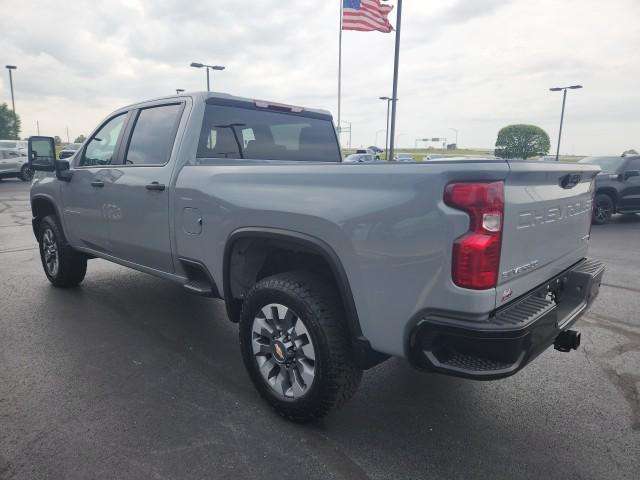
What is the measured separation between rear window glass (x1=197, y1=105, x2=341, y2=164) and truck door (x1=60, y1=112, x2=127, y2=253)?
1048 mm

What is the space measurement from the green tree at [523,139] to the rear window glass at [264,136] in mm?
75204

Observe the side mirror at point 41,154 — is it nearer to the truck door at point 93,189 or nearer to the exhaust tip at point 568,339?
the truck door at point 93,189

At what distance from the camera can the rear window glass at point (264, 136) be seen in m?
3.61

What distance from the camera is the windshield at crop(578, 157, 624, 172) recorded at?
443 inches

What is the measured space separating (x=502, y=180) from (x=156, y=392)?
248 cm

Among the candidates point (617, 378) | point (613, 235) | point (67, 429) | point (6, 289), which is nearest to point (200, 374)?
point (67, 429)

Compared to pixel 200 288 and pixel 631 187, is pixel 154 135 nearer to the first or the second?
pixel 200 288

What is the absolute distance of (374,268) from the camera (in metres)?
2.22

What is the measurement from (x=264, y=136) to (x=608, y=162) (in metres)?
10.8

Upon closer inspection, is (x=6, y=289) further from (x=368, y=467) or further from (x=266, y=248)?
(x=368, y=467)

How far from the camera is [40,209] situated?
539 cm

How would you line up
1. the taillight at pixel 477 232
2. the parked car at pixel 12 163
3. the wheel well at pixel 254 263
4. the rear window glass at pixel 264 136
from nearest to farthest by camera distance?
the taillight at pixel 477 232 < the wheel well at pixel 254 263 < the rear window glass at pixel 264 136 < the parked car at pixel 12 163

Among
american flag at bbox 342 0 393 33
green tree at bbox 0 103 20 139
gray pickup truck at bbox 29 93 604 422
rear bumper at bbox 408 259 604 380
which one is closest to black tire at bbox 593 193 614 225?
american flag at bbox 342 0 393 33

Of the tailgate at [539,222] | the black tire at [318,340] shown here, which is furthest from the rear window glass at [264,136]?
the tailgate at [539,222]
